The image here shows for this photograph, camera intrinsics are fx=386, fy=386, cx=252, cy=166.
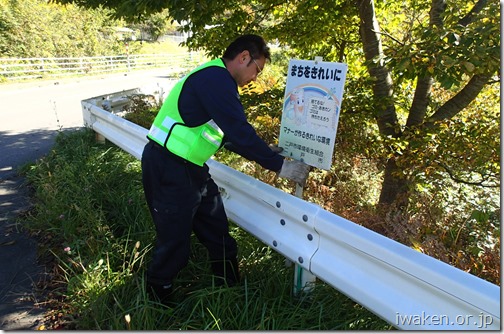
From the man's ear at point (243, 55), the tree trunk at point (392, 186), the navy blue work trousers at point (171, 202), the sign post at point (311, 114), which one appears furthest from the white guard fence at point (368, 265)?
the tree trunk at point (392, 186)

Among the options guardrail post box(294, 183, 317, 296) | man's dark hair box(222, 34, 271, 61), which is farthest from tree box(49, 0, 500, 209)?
guardrail post box(294, 183, 317, 296)

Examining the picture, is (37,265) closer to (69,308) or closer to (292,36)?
(69,308)

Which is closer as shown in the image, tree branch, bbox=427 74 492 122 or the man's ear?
the man's ear

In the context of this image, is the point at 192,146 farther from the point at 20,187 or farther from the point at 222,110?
the point at 20,187

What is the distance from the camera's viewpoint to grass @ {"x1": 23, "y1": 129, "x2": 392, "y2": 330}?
2.23 m

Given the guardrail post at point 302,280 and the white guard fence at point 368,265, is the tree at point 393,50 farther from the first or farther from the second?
the guardrail post at point 302,280

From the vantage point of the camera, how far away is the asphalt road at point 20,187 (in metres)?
2.52

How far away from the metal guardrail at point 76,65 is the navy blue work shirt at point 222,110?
14854mm

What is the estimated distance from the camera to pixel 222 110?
229cm

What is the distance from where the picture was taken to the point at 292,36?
16.2 feet

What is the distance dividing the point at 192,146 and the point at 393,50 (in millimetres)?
2123

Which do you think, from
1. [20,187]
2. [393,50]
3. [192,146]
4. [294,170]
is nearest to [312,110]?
[294,170]

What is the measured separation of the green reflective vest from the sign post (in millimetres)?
497

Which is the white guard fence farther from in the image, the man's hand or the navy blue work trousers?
the navy blue work trousers
